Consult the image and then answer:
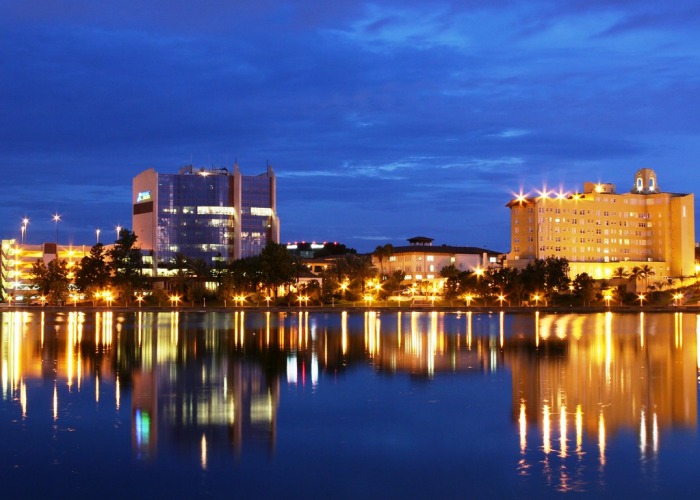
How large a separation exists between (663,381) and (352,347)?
2000 centimetres

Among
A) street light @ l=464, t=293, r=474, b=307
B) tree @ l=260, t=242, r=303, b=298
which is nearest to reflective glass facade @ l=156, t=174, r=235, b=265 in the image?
tree @ l=260, t=242, r=303, b=298

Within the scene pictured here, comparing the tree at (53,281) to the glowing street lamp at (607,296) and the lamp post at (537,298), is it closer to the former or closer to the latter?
the lamp post at (537,298)

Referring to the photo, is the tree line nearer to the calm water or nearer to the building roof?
the building roof

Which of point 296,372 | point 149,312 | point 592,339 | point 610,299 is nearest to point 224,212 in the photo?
point 149,312

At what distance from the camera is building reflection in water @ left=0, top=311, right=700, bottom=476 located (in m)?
20.9

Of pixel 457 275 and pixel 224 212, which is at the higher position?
pixel 224 212

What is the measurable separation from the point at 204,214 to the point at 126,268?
43.8 metres

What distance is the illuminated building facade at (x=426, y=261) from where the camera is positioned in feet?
584

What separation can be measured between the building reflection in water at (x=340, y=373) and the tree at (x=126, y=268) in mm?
60873

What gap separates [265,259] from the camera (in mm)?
123438

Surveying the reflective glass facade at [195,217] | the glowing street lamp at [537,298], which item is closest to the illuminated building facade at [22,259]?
the reflective glass facade at [195,217]

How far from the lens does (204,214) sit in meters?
168

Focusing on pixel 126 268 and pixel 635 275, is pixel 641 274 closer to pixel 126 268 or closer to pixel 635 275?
pixel 635 275

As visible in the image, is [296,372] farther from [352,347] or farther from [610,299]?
[610,299]
